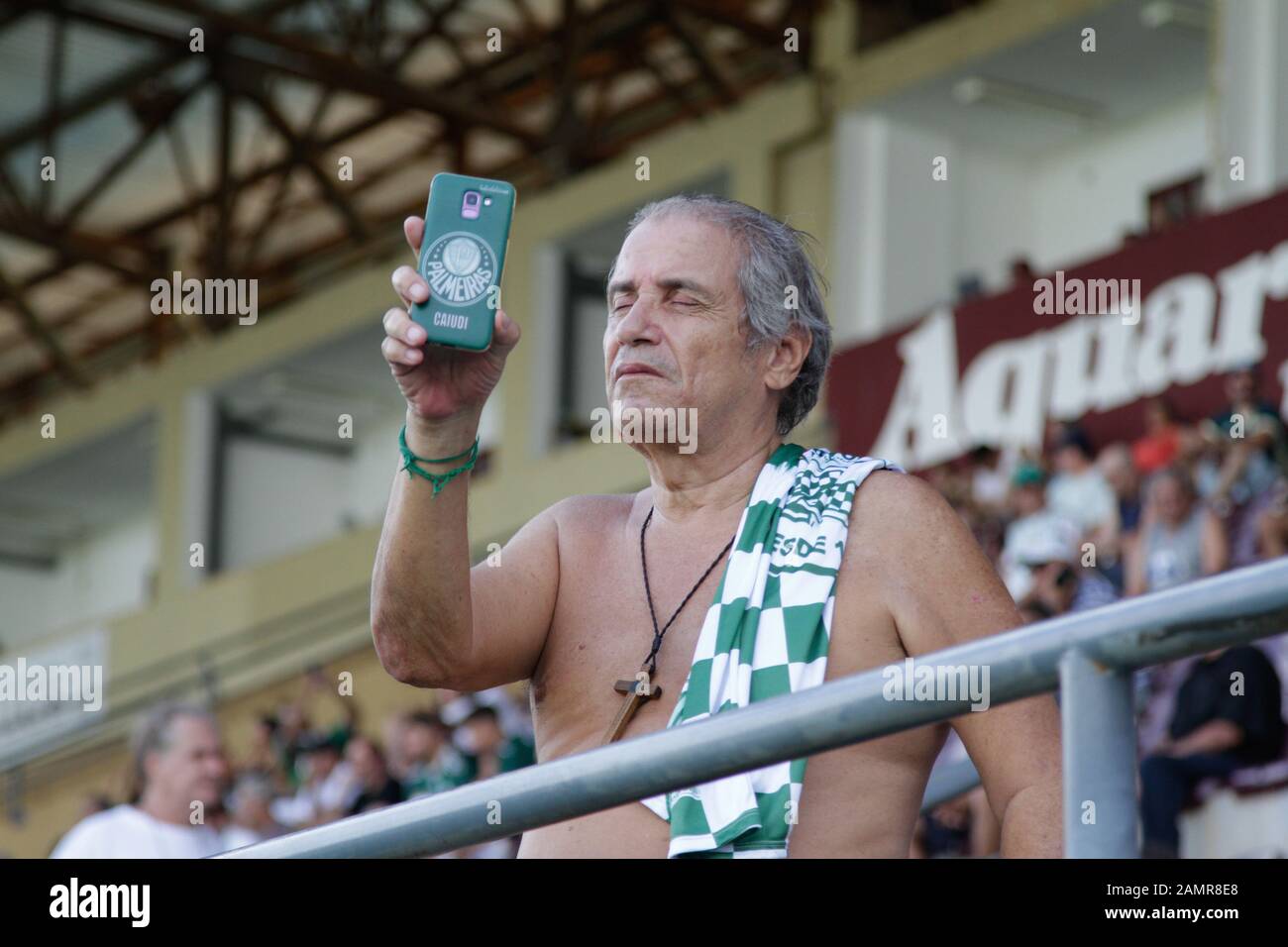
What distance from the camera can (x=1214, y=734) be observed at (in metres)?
6.39

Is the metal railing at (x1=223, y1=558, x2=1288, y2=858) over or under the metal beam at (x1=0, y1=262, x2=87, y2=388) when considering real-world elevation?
under

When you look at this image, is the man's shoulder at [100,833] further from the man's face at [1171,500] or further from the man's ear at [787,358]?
the man's face at [1171,500]

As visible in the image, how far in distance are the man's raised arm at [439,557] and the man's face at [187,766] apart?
2912mm

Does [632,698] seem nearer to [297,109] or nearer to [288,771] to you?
[288,771]

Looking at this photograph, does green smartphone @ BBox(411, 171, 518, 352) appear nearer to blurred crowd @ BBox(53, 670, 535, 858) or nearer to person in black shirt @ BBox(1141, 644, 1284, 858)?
blurred crowd @ BBox(53, 670, 535, 858)

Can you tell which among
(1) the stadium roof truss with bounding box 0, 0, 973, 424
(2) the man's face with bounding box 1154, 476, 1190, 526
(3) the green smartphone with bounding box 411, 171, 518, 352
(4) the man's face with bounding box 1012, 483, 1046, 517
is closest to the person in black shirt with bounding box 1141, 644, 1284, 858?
(2) the man's face with bounding box 1154, 476, 1190, 526

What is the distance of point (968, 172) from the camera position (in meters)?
14.0

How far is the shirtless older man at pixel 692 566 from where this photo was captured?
2.14m

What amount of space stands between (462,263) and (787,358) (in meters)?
0.57

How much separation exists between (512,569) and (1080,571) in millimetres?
5659

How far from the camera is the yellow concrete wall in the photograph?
13227 millimetres

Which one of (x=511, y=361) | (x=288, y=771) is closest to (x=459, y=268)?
(x=288, y=771)
